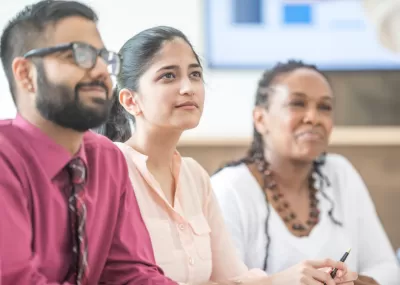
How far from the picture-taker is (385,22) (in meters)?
2.82

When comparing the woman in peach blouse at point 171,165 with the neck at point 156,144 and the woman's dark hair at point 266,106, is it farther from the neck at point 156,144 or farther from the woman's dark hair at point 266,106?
the woman's dark hair at point 266,106

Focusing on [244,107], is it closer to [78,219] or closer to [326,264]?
[326,264]

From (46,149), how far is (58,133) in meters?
0.04

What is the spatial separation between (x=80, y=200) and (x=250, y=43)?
6.27 feet

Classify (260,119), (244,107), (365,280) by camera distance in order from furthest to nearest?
(244,107)
(260,119)
(365,280)

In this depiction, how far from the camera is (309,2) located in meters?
2.81

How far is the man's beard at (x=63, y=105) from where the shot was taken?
0.97 meters

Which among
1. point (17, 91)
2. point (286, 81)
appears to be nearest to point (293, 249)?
point (286, 81)

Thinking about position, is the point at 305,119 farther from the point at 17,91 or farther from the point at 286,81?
the point at 17,91

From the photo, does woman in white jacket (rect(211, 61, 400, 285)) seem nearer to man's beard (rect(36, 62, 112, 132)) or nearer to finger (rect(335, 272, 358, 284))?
finger (rect(335, 272, 358, 284))

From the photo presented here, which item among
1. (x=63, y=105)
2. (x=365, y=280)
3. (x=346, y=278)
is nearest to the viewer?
(x=63, y=105)

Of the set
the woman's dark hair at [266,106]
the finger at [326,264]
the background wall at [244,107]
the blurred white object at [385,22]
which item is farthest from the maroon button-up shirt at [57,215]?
the blurred white object at [385,22]

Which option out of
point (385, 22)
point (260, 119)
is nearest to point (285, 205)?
point (260, 119)

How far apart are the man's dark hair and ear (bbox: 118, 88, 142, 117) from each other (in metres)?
0.33
